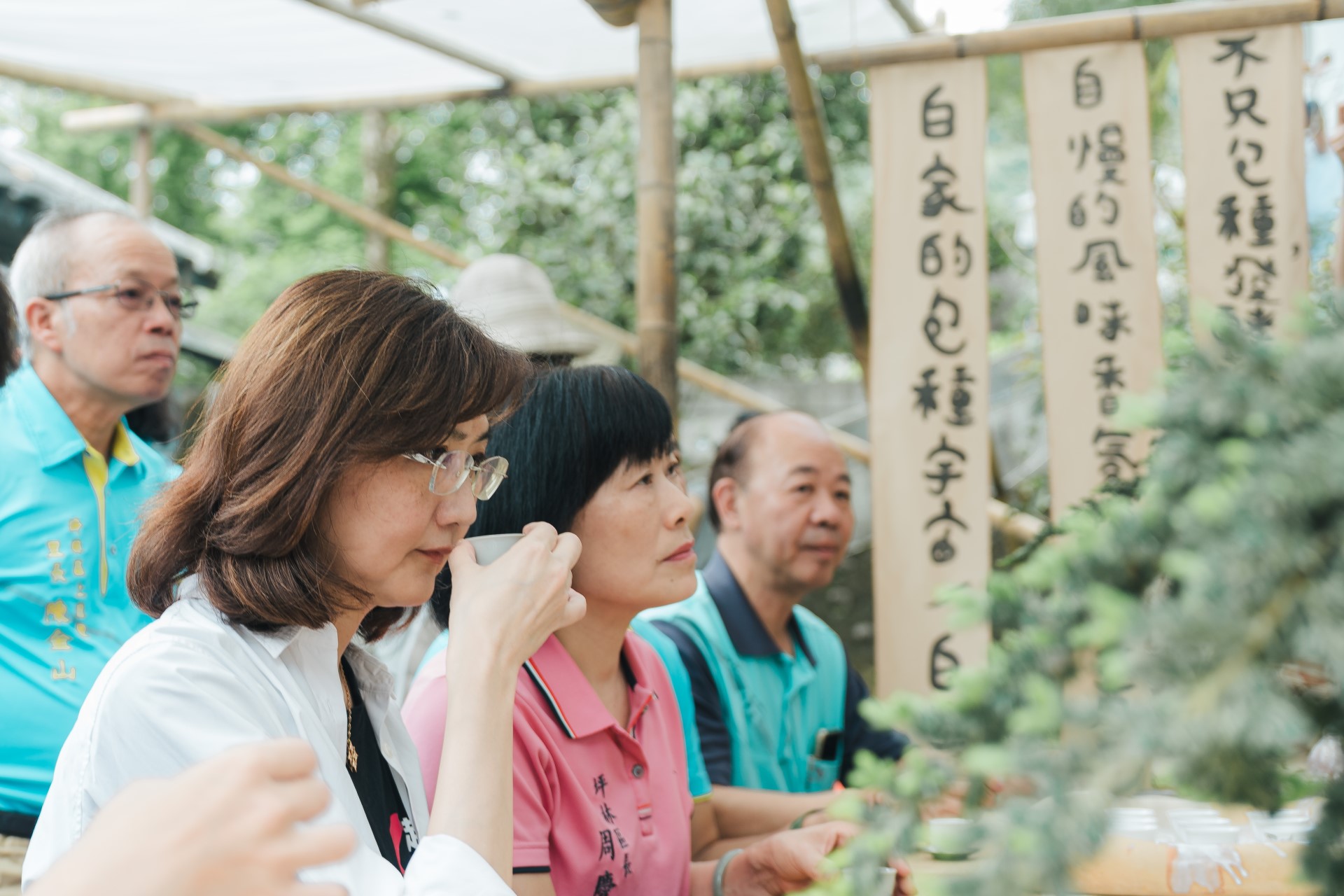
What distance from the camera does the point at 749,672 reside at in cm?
279

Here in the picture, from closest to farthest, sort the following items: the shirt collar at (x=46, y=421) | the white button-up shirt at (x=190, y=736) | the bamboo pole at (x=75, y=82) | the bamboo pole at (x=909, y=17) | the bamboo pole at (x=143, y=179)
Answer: the white button-up shirt at (x=190, y=736), the shirt collar at (x=46, y=421), the bamboo pole at (x=909, y=17), the bamboo pole at (x=75, y=82), the bamboo pole at (x=143, y=179)

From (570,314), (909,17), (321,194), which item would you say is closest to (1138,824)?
(909,17)

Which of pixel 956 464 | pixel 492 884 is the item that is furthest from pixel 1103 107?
pixel 492 884

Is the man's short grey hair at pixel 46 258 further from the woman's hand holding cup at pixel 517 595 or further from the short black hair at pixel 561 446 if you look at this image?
the woman's hand holding cup at pixel 517 595

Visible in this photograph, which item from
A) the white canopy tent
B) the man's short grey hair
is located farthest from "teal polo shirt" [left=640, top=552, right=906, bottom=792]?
the white canopy tent

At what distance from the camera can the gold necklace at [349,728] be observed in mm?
1541

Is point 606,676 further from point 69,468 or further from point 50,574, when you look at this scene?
point 69,468

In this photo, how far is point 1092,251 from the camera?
10.8 ft

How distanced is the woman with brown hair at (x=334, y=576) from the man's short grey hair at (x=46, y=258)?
148 centimetres

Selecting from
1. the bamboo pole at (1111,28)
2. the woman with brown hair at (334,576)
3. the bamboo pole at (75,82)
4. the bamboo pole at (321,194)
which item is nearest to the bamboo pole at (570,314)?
the bamboo pole at (321,194)

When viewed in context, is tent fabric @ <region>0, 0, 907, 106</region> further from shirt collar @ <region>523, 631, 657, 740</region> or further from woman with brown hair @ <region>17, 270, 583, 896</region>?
woman with brown hair @ <region>17, 270, 583, 896</region>

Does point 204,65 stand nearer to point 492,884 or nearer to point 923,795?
point 492,884

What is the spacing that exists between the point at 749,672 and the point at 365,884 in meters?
1.67

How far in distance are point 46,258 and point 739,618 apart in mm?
1953
